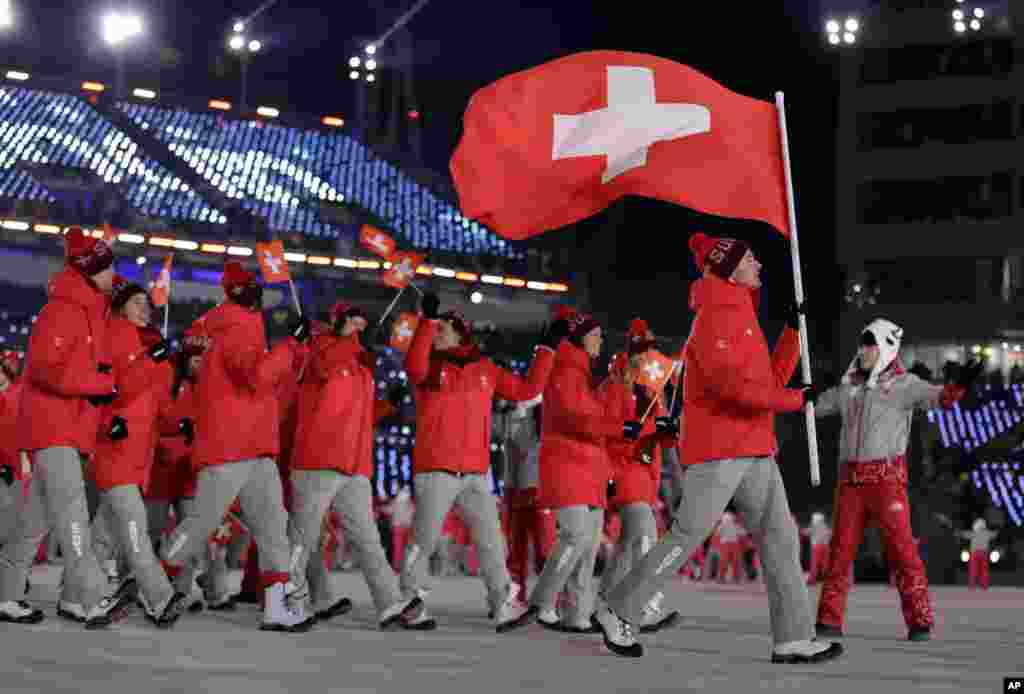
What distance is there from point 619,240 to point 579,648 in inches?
1500

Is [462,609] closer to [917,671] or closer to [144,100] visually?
[917,671]

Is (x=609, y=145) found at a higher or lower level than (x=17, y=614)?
higher

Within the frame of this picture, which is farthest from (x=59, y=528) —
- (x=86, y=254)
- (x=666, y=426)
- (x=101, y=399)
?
(x=666, y=426)

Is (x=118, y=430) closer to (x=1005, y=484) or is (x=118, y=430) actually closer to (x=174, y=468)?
(x=174, y=468)

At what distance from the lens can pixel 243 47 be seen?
5484cm

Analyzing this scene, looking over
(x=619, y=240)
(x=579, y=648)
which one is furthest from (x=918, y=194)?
(x=579, y=648)

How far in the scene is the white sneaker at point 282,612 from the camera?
10391 mm

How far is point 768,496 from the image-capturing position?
8555 millimetres

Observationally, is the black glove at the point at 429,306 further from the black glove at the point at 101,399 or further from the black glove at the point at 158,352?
the black glove at the point at 101,399

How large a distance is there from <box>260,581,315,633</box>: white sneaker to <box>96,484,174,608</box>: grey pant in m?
0.53

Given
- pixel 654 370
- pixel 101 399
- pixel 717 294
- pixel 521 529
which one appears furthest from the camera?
pixel 521 529

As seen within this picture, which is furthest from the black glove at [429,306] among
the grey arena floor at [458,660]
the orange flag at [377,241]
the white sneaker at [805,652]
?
the white sneaker at [805,652]

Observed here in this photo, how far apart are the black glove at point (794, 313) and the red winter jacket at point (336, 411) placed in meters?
3.23

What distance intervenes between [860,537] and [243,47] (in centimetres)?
4550
